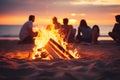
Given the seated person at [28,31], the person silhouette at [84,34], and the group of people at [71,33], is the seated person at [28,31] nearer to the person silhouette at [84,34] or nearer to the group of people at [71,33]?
the group of people at [71,33]

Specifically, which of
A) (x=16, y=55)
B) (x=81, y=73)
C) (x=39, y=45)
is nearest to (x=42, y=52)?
(x=39, y=45)

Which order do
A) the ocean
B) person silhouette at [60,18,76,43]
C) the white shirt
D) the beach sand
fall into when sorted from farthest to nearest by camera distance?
the ocean → person silhouette at [60,18,76,43] → the white shirt → the beach sand

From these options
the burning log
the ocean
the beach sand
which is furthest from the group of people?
the ocean

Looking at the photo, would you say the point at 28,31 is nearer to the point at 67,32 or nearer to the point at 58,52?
the point at 67,32

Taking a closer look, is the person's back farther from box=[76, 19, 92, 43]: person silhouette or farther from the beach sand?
the beach sand

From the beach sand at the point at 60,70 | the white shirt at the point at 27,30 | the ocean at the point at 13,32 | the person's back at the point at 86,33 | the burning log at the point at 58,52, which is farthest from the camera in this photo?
the ocean at the point at 13,32

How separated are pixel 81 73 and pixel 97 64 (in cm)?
104

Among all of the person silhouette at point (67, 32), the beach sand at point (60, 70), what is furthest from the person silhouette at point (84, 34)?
the beach sand at point (60, 70)

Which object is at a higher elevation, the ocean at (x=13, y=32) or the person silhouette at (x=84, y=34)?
the person silhouette at (x=84, y=34)

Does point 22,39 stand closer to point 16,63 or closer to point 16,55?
point 16,55

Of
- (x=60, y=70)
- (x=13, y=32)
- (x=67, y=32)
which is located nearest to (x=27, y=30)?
(x=67, y=32)

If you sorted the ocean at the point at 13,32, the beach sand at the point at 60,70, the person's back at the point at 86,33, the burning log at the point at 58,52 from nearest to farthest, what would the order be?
the beach sand at the point at 60,70 → the burning log at the point at 58,52 → the person's back at the point at 86,33 → the ocean at the point at 13,32

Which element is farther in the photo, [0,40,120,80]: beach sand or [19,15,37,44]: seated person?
[19,15,37,44]: seated person

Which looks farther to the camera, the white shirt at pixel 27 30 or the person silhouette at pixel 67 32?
the person silhouette at pixel 67 32
